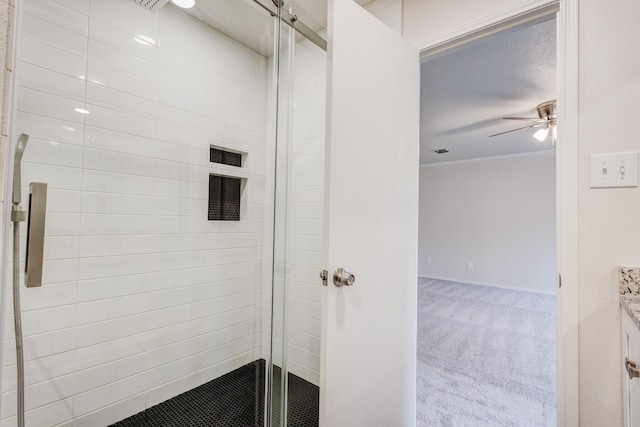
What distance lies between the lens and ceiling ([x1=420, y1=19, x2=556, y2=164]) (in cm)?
225

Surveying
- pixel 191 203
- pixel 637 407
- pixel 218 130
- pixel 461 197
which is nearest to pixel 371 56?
pixel 218 130

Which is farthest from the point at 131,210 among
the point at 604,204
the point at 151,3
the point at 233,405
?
the point at 604,204

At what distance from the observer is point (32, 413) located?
1.38 meters

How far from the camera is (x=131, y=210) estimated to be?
5.62ft

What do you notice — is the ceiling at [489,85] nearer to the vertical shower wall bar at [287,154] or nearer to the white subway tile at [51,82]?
the vertical shower wall bar at [287,154]

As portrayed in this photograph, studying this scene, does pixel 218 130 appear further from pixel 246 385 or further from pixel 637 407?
pixel 637 407

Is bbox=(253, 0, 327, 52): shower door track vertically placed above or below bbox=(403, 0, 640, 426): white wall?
above

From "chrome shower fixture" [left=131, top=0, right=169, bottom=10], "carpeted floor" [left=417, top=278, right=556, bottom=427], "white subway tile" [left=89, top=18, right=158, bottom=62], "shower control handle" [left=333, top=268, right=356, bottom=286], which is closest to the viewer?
"shower control handle" [left=333, top=268, right=356, bottom=286]

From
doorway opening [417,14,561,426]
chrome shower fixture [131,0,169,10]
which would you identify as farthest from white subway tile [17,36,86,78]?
doorway opening [417,14,561,426]

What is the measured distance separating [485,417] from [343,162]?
5.75 ft

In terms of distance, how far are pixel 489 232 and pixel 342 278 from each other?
5.62 meters

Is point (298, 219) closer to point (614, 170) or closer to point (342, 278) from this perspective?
point (342, 278)

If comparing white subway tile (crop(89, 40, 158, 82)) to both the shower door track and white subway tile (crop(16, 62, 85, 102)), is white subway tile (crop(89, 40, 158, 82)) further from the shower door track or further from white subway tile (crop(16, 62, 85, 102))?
the shower door track

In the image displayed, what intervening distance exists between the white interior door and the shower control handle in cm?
2
